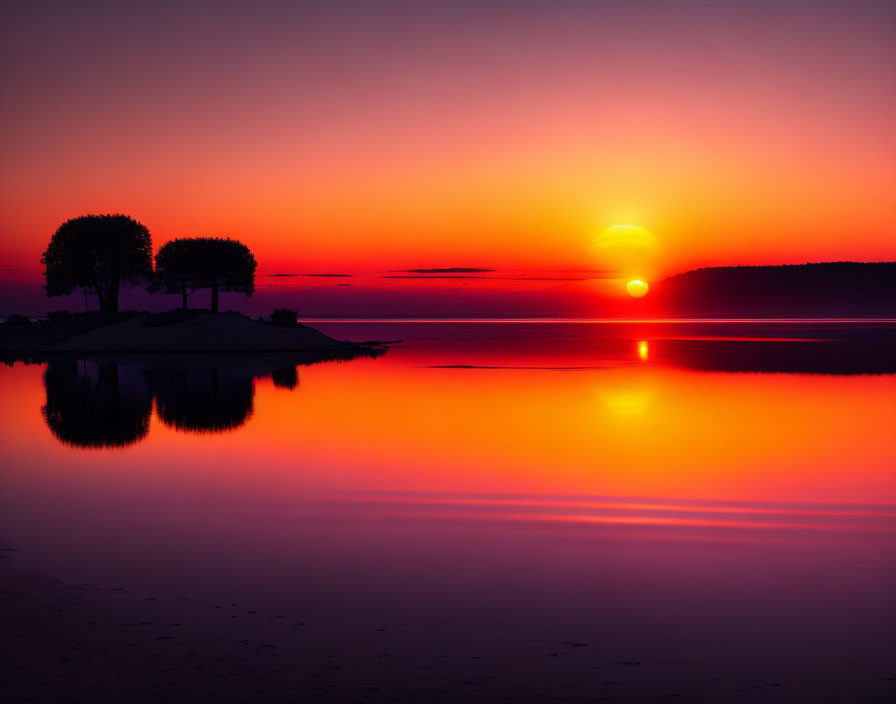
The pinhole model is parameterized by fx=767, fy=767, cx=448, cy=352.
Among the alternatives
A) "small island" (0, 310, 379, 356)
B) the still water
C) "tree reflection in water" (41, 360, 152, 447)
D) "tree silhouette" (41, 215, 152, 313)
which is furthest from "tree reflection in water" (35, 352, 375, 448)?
"tree silhouette" (41, 215, 152, 313)

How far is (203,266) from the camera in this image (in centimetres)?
8438

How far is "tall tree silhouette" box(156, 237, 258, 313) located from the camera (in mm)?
84188

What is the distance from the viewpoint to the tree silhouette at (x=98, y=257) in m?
81.9

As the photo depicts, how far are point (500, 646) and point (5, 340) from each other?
84.0m

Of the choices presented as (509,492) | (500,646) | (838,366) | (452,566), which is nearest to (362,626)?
(500,646)

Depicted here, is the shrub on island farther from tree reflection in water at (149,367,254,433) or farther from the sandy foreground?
the sandy foreground

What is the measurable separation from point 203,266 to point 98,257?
427 inches

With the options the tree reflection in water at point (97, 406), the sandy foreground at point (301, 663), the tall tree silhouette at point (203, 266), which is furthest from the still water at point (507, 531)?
the tall tree silhouette at point (203, 266)

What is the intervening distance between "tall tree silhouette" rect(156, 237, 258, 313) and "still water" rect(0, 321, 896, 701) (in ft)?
180

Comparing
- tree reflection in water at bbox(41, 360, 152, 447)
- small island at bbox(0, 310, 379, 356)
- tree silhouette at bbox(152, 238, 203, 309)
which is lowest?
tree reflection in water at bbox(41, 360, 152, 447)

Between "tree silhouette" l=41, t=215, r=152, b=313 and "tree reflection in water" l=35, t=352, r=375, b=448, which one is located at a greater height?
"tree silhouette" l=41, t=215, r=152, b=313

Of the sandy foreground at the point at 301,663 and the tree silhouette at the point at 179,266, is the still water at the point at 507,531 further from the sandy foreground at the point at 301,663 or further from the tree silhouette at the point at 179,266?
the tree silhouette at the point at 179,266

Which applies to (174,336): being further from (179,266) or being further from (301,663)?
(301,663)

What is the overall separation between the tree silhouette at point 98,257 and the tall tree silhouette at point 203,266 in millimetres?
2488
